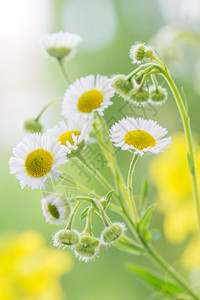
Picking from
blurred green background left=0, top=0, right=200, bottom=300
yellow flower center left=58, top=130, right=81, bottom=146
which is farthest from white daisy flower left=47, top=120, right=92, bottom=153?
blurred green background left=0, top=0, right=200, bottom=300

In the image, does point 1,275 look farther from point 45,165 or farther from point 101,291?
point 101,291

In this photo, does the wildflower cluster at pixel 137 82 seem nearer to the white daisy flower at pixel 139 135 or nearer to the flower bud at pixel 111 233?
the white daisy flower at pixel 139 135

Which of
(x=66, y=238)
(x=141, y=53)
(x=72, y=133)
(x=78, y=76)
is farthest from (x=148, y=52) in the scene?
(x=78, y=76)

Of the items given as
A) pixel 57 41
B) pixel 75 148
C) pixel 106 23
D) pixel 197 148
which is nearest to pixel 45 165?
pixel 75 148

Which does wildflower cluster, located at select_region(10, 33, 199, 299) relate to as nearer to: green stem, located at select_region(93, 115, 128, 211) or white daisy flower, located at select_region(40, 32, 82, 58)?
green stem, located at select_region(93, 115, 128, 211)

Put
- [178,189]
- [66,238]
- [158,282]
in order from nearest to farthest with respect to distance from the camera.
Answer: [66,238]
[158,282]
[178,189]

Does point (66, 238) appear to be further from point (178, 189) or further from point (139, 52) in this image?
point (178, 189)
